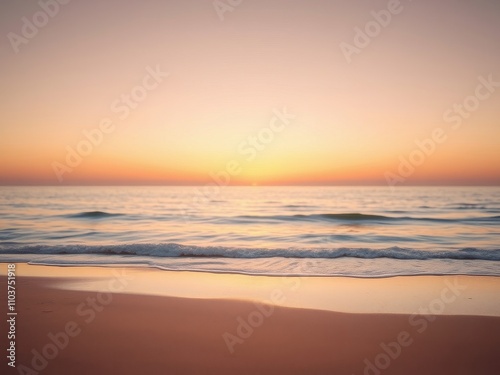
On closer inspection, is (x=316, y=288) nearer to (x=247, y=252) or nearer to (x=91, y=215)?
(x=247, y=252)

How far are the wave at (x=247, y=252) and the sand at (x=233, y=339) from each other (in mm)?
6322

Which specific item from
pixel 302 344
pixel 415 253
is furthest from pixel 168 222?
pixel 302 344

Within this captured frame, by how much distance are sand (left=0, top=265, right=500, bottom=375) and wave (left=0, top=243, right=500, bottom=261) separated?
632 cm

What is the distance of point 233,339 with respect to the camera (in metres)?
5.30

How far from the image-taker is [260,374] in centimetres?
428

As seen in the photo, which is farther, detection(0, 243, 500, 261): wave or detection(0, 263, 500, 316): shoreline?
detection(0, 243, 500, 261): wave

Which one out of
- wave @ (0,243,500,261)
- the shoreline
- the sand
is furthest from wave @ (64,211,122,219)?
the sand

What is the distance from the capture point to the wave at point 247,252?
13219 mm

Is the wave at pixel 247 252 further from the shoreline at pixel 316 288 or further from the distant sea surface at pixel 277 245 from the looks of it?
the shoreline at pixel 316 288

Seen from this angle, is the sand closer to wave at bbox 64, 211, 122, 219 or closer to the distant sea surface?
the distant sea surface

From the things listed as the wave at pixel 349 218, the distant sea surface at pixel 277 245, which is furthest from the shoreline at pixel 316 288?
the wave at pixel 349 218

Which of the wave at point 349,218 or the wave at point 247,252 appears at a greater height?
the wave at point 349,218

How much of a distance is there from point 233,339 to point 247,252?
842 centimetres

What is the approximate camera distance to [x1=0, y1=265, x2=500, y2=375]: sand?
450 centimetres
